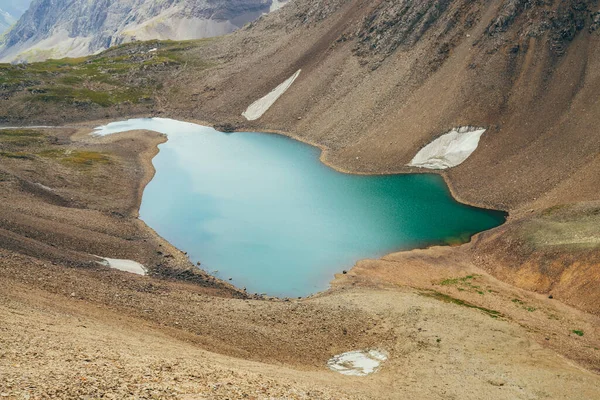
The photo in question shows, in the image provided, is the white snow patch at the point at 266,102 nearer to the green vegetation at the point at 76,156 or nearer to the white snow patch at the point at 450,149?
the green vegetation at the point at 76,156

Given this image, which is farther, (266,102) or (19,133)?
(266,102)

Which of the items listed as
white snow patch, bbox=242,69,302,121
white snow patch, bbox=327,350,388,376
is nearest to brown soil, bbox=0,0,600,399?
white snow patch, bbox=327,350,388,376

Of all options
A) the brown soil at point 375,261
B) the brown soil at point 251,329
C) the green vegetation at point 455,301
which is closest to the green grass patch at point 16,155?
the brown soil at point 375,261

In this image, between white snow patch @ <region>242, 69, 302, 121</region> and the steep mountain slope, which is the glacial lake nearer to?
the steep mountain slope

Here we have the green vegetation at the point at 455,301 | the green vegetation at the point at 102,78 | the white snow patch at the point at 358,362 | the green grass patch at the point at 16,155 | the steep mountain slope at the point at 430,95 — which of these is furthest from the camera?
the green vegetation at the point at 102,78

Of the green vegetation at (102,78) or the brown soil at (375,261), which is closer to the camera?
the brown soil at (375,261)

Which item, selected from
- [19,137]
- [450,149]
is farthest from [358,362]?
[19,137]

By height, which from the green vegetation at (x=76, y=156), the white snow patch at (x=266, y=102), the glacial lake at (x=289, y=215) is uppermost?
the white snow patch at (x=266, y=102)

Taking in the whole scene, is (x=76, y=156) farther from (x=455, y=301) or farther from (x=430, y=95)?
(x=455, y=301)

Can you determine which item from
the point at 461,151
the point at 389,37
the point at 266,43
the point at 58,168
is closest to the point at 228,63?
the point at 266,43
